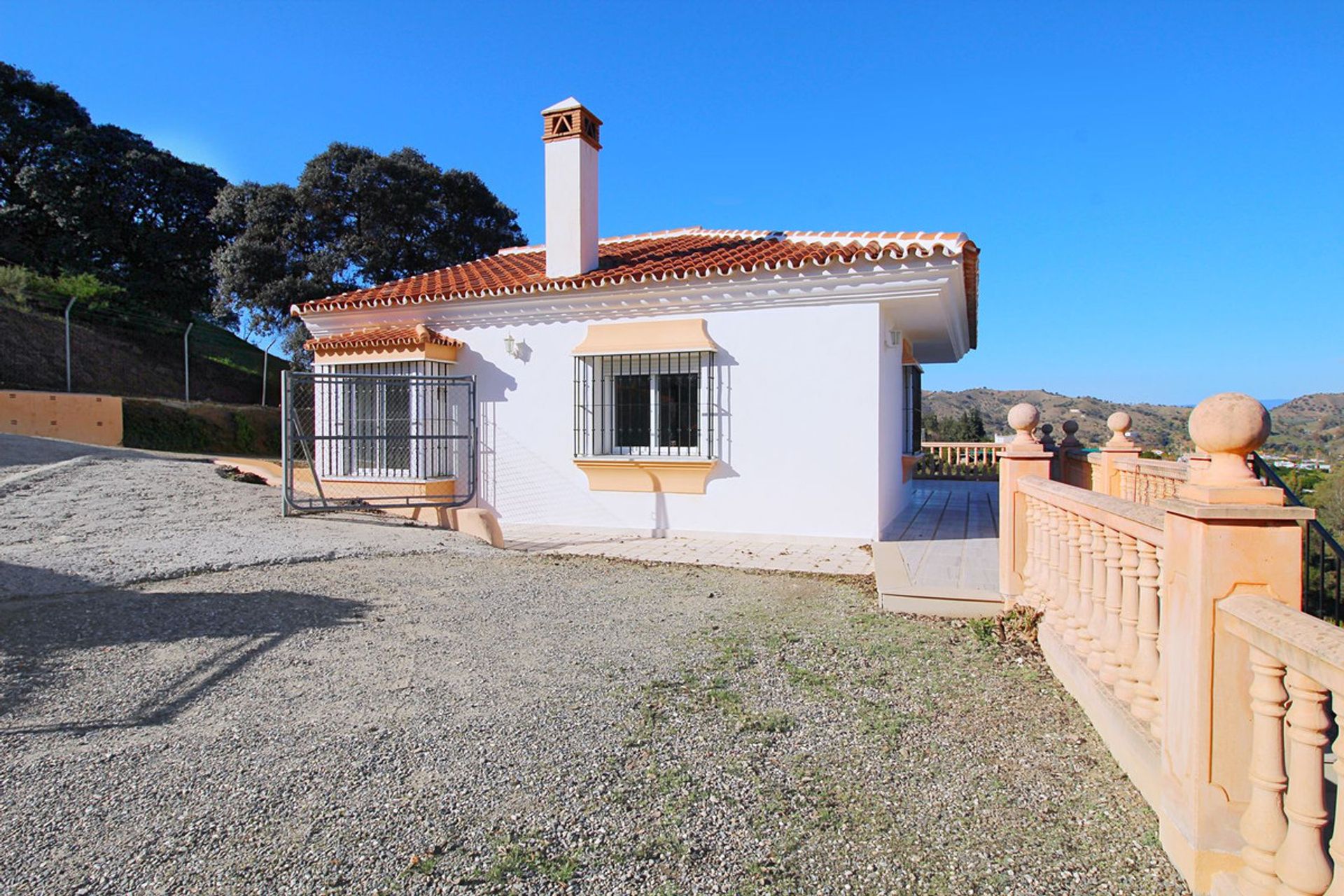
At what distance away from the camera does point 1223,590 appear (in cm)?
200

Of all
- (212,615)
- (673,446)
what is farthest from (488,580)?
(673,446)

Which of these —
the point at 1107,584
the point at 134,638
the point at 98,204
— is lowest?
the point at 134,638

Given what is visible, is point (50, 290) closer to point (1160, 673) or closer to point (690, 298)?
point (690, 298)

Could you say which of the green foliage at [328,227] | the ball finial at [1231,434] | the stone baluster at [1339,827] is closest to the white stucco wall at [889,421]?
the ball finial at [1231,434]

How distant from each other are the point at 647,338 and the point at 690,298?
0.69 m

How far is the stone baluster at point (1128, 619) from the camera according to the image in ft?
9.39

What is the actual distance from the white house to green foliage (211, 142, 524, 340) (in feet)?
38.2

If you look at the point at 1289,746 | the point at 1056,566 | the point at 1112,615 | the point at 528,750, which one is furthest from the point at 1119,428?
the point at 528,750

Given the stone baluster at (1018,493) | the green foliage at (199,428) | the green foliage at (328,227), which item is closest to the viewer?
the stone baluster at (1018,493)

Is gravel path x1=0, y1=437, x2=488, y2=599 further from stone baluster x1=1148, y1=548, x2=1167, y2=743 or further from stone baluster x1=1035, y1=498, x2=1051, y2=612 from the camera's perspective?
stone baluster x1=1148, y1=548, x2=1167, y2=743

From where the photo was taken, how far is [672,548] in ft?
26.5

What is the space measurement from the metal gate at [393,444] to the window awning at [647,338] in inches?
67.8

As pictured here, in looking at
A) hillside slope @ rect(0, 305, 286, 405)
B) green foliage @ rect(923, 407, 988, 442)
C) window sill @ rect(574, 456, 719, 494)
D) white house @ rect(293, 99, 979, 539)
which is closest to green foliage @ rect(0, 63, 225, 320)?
hillside slope @ rect(0, 305, 286, 405)

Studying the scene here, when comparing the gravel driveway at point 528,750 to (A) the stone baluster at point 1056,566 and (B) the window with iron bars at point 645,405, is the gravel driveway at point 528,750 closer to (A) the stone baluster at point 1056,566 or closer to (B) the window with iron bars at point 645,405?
(A) the stone baluster at point 1056,566
